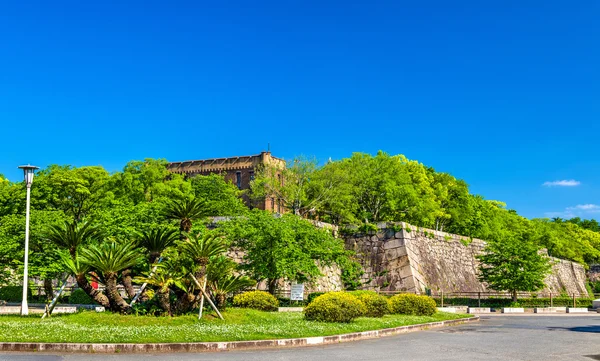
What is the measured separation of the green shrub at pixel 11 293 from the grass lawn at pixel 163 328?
19.2 meters

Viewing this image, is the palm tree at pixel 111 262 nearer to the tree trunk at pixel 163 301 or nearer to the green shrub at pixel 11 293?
the tree trunk at pixel 163 301

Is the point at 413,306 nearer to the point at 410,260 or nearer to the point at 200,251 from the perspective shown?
the point at 200,251

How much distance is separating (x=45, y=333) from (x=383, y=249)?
32.3m

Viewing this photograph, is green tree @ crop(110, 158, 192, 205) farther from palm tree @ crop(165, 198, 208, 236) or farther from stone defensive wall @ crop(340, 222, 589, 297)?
palm tree @ crop(165, 198, 208, 236)

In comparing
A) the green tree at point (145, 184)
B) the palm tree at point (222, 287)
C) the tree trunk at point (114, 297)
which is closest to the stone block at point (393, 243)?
the green tree at point (145, 184)

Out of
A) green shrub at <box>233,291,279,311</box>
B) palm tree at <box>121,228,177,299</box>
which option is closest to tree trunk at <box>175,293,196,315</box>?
palm tree at <box>121,228,177,299</box>

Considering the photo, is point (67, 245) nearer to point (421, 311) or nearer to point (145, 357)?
point (145, 357)

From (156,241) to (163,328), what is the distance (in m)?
5.27

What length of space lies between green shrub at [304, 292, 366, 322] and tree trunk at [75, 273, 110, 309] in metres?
7.34

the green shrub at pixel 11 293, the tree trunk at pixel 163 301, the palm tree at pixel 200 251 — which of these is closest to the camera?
the tree trunk at pixel 163 301

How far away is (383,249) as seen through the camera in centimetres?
4391

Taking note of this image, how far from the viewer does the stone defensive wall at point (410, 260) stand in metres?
42.4

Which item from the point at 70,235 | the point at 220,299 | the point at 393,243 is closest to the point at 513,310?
the point at 393,243

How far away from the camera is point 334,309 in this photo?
65.0ft
